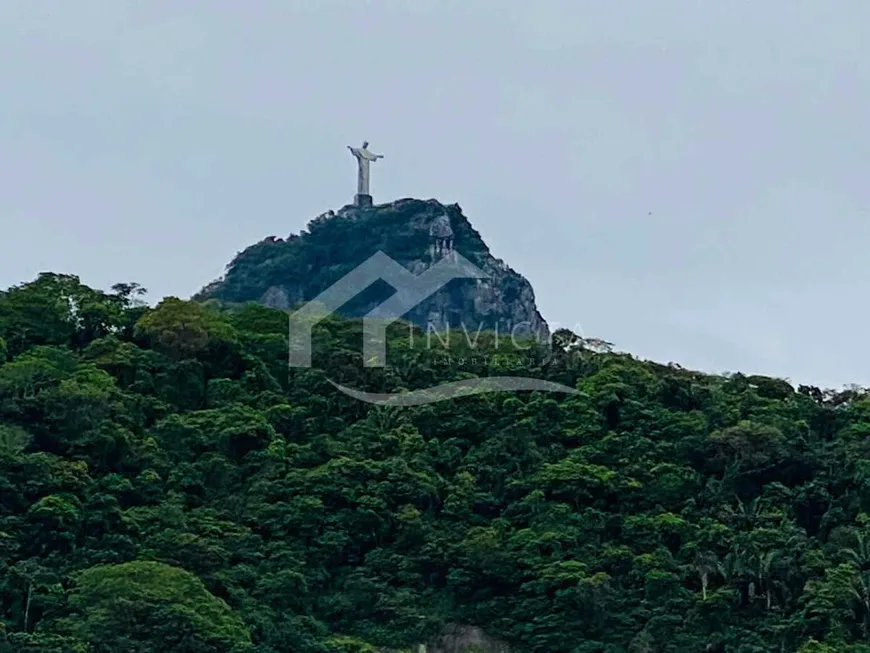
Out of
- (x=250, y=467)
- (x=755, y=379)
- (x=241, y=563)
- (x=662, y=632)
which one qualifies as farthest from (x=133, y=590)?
(x=755, y=379)

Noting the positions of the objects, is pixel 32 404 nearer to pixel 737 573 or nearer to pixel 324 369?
pixel 324 369

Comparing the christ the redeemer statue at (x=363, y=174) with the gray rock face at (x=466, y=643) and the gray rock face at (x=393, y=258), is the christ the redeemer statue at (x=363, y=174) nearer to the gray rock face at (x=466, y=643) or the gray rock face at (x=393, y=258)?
the gray rock face at (x=393, y=258)

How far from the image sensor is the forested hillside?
98.4 ft

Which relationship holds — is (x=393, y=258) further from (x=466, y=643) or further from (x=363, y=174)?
(x=466, y=643)

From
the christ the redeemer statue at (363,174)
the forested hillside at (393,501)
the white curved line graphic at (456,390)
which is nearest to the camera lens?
the forested hillside at (393,501)

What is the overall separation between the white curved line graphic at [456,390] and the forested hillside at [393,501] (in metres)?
0.33

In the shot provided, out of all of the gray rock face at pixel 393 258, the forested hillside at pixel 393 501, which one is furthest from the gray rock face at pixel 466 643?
the gray rock face at pixel 393 258

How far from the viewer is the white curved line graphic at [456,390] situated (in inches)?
1474

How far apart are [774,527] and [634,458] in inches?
132

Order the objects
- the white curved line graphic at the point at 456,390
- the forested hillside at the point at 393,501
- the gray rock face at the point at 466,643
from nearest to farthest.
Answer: the forested hillside at the point at 393,501
the gray rock face at the point at 466,643
the white curved line graphic at the point at 456,390

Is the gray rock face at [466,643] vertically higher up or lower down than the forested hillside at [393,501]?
lower down

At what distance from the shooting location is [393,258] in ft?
209

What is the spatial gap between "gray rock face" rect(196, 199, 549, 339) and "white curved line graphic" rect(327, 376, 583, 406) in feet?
68.3

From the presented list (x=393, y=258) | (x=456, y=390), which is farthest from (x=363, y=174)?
(x=456, y=390)
